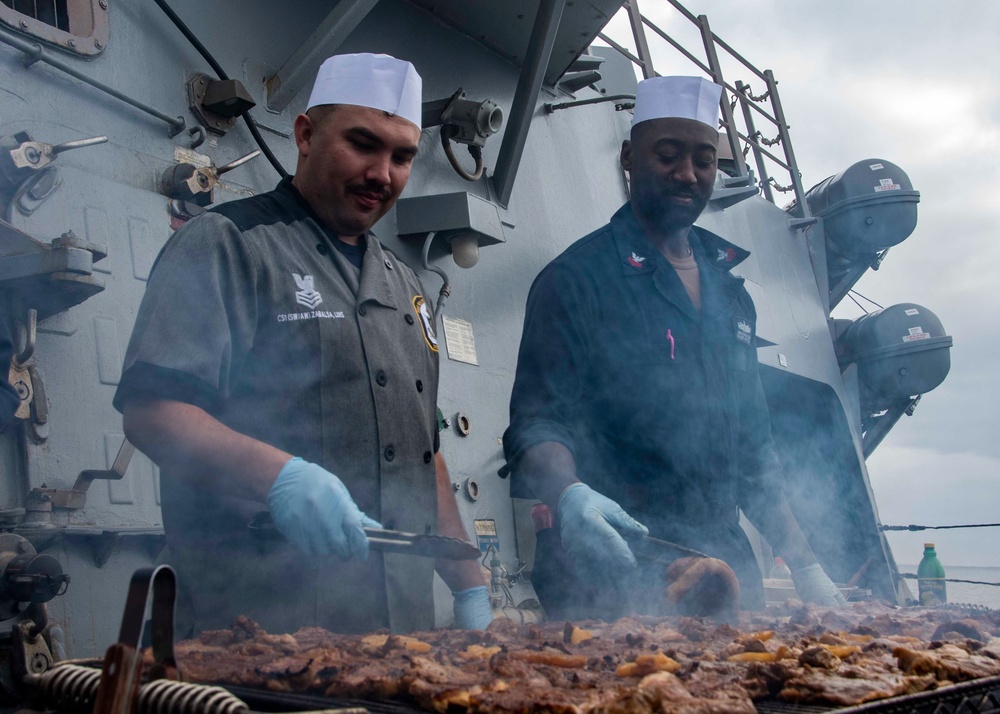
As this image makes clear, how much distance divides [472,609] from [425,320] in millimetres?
772

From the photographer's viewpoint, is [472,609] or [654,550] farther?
[654,550]

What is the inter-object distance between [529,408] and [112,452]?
121 centimetres

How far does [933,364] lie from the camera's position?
8531 millimetres

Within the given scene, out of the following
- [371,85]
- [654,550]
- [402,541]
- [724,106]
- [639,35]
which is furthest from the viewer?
[724,106]

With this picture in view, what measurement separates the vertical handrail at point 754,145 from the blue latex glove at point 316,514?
7249 millimetres

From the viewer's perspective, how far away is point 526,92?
14.5ft

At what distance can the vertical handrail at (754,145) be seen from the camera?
8133 mm

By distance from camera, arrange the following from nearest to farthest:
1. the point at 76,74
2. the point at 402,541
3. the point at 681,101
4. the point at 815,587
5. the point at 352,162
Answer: the point at 402,541 < the point at 352,162 < the point at 76,74 < the point at 815,587 < the point at 681,101

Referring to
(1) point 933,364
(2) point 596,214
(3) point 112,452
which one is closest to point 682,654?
(3) point 112,452

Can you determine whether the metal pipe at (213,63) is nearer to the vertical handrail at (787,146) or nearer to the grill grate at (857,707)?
the grill grate at (857,707)

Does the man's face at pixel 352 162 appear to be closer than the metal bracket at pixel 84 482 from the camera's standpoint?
Yes

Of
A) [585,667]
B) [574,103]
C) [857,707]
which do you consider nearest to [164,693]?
[585,667]

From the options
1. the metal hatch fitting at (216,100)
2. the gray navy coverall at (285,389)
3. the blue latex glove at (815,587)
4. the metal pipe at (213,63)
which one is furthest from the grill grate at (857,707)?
the metal hatch fitting at (216,100)

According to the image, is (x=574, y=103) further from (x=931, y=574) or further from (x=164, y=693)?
(x=164, y=693)
